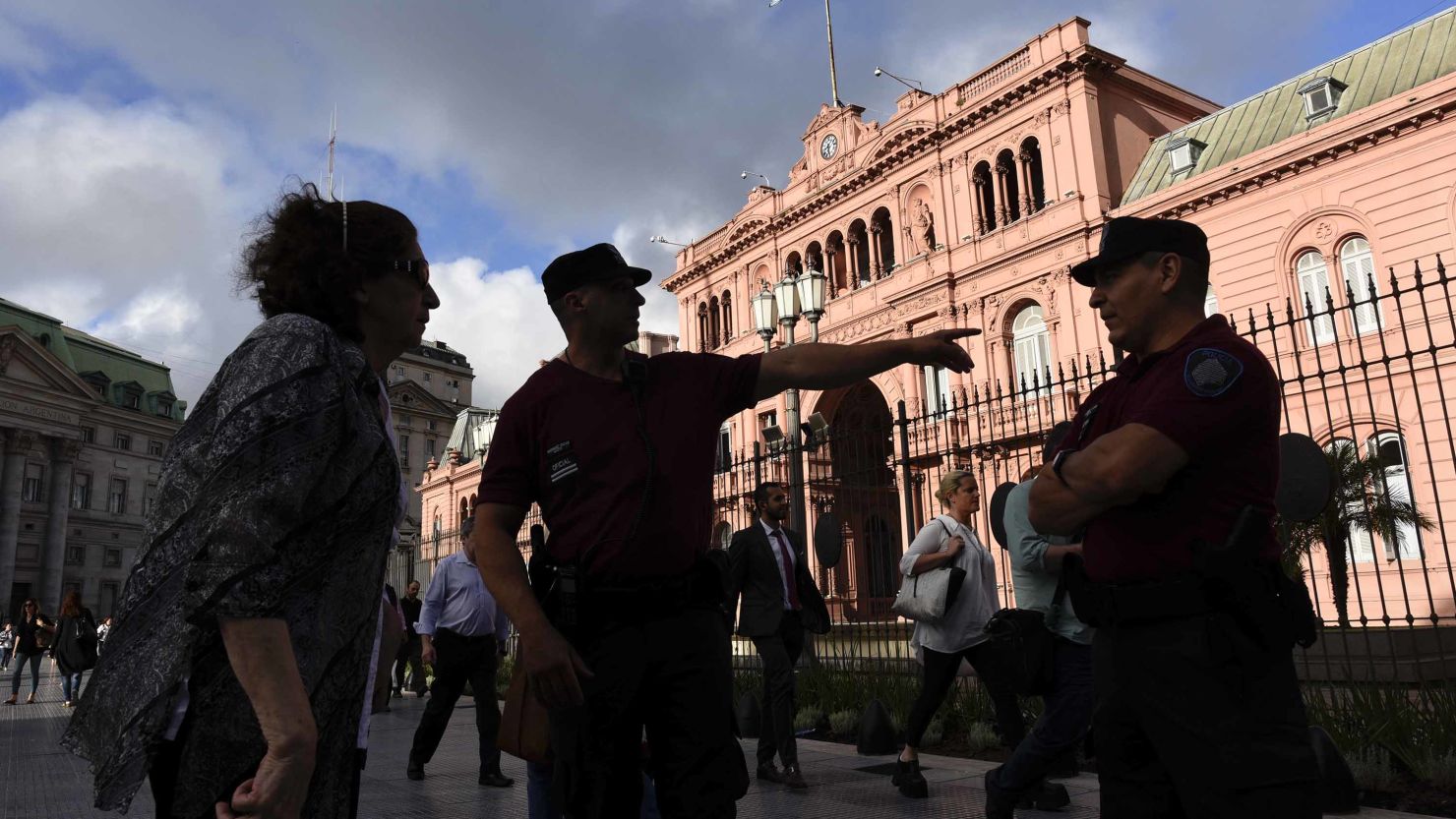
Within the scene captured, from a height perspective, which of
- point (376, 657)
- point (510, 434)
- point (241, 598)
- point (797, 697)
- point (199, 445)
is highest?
point (510, 434)

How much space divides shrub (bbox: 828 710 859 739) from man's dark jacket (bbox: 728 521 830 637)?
204 cm

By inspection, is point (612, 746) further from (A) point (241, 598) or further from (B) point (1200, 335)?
(B) point (1200, 335)

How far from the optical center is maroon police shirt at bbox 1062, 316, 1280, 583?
232cm

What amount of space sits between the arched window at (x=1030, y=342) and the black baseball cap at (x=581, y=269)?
933 inches

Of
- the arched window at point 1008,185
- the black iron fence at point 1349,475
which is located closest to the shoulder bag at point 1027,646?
the black iron fence at point 1349,475

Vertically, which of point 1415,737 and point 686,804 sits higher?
point 686,804

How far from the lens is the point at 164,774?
1736mm

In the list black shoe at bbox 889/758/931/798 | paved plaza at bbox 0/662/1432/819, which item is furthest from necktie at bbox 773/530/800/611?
black shoe at bbox 889/758/931/798

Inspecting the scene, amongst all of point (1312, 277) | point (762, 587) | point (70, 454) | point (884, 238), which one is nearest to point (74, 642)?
point (762, 587)

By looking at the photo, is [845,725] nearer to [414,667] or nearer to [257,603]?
[257,603]

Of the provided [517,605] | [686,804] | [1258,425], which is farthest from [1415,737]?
[517,605]

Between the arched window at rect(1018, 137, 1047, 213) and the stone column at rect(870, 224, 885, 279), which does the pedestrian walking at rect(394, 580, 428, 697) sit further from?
the arched window at rect(1018, 137, 1047, 213)

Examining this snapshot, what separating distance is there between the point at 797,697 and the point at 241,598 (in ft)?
29.7

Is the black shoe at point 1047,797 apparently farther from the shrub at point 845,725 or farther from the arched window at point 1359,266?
the arched window at point 1359,266
